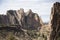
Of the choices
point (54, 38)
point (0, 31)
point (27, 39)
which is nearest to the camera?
point (54, 38)

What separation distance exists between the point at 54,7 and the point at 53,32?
7708 millimetres

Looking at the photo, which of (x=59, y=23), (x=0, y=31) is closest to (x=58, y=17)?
(x=59, y=23)

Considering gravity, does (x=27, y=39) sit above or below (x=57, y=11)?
below

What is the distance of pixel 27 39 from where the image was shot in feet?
504

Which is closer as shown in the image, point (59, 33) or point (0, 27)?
point (59, 33)

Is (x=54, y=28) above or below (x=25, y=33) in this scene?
above

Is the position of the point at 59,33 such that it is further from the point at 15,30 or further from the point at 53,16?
the point at 15,30

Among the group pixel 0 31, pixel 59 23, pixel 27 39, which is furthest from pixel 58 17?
pixel 0 31

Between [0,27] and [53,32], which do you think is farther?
[0,27]

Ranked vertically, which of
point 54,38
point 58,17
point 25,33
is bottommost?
point 25,33

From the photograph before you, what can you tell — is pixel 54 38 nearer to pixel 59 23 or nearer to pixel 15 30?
pixel 59 23

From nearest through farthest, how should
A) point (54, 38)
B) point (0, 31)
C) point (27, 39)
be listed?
point (54, 38), point (27, 39), point (0, 31)

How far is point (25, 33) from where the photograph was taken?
182 meters

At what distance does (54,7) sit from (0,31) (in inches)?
3536
